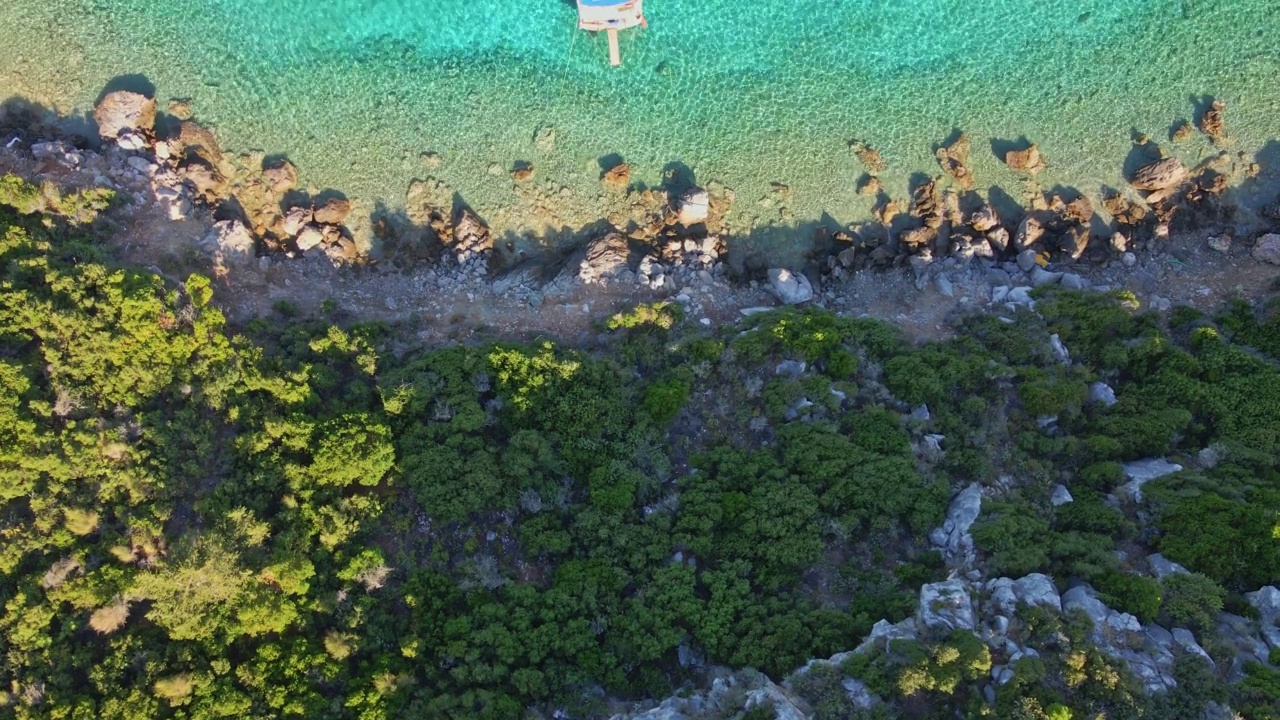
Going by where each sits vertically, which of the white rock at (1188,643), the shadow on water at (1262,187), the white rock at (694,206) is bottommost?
the white rock at (1188,643)

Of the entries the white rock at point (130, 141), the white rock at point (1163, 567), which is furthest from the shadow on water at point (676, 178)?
the white rock at point (1163, 567)

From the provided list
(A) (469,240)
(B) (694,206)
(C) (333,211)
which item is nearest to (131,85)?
(C) (333,211)

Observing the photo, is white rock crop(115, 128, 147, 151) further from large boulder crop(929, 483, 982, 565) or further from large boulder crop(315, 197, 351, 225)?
large boulder crop(929, 483, 982, 565)

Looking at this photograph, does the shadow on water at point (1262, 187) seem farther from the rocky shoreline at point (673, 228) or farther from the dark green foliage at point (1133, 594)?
the dark green foliage at point (1133, 594)

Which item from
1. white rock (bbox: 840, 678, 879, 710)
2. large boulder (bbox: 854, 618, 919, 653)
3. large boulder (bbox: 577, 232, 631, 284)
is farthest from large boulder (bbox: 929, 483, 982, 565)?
large boulder (bbox: 577, 232, 631, 284)

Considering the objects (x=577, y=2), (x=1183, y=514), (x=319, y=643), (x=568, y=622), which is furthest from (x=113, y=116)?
(x=1183, y=514)

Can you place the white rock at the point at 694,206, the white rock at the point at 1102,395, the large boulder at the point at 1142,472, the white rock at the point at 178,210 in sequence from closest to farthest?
the large boulder at the point at 1142,472 → the white rock at the point at 1102,395 → the white rock at the point at 178,210 → the white rock at the point at 694,206

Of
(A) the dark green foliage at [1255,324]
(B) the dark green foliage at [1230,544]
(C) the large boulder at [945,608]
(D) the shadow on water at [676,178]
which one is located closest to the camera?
(C) the large boulder at [945,608]
